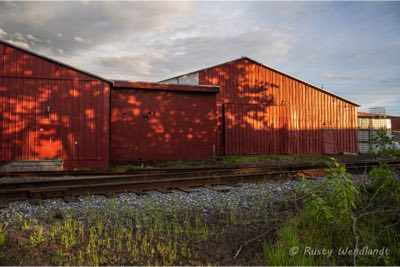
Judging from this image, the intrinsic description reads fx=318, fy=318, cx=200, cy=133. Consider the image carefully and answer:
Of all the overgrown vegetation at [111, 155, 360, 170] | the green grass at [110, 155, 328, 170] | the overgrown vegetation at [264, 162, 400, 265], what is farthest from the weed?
the overgrown vegetation at [111, 155, 360, 170]

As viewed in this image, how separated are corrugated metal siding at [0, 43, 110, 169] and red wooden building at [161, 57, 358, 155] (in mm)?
7571

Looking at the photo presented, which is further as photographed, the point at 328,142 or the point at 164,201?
the point at 328,142

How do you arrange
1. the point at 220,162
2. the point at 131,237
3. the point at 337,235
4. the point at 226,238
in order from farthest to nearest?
the point at 220,162 → the point at 226,238 → the point at 131,237 → the point at 337,235

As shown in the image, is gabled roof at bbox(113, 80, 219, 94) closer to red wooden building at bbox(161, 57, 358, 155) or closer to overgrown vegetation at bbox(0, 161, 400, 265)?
red wooden building at bbox(161, 57, 358, 155)

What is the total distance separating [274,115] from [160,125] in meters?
8.66

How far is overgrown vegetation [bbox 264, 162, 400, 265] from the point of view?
3.27 meters

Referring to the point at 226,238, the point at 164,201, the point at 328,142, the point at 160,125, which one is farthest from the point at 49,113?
the point at 328,142

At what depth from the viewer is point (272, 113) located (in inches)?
813

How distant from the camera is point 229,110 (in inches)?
767

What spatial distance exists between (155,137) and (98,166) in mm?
3132

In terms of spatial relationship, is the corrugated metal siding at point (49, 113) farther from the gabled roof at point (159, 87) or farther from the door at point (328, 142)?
the door at point (328, 142)

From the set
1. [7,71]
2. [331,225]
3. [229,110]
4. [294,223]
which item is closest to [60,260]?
[294,223]

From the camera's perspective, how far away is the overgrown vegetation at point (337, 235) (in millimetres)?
3270

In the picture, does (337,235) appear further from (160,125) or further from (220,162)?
(160,125)
